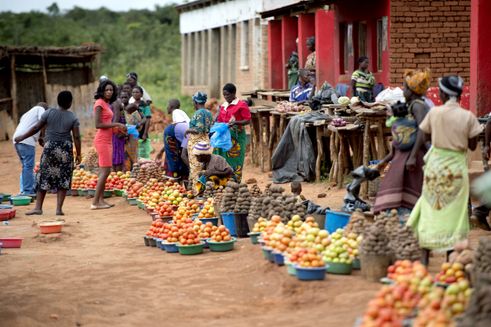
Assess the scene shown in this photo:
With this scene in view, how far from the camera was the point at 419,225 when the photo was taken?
8969 mm

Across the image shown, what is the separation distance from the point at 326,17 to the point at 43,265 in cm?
1392

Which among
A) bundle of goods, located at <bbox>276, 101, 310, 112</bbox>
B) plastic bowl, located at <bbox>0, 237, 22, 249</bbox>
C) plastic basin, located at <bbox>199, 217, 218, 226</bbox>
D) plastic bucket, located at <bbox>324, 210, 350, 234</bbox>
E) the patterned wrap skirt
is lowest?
plastic bowl, located at <bbox>0, 237, 22, 249</bbox>

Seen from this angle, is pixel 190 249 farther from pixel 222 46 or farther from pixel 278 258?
pixel 222 46

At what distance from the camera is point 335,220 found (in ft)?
34.8

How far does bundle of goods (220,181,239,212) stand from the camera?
12.1 meters

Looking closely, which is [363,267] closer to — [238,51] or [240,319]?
[240,319]

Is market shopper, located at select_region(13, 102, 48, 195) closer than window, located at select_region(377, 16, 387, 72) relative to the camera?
Yes

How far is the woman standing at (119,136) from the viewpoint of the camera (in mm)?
17328

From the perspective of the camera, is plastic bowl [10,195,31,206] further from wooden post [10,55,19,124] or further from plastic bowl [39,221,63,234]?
wooden post [10,55,19,124]

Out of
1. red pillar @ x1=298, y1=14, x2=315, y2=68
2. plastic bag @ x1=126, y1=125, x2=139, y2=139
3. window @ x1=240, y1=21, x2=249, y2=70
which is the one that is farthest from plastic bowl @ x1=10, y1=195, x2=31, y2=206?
window @ x1=240, y1=21, x2=249, y2=70

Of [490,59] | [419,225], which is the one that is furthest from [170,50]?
[419,225]

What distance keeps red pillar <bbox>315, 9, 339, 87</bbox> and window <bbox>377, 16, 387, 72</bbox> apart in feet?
11.9

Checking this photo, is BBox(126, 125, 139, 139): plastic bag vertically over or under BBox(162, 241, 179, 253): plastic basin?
over

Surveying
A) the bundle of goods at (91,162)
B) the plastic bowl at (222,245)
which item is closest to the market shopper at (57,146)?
the plastic bowl at (222,245)
